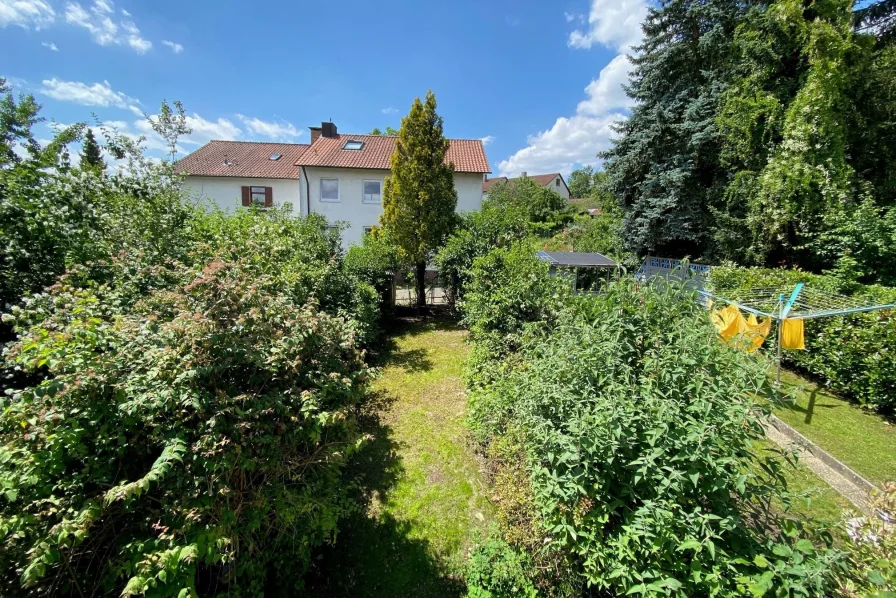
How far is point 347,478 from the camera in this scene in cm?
430

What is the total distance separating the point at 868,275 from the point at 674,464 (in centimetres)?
1199

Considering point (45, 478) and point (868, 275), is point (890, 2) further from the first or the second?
point (45, 478)

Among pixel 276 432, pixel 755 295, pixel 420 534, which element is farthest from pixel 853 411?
pixel 276 432

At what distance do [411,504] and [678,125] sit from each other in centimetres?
1675

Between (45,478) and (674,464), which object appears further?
(674,464)

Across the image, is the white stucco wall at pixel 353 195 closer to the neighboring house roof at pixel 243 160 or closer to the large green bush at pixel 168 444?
the neighboring house roof at pixel 243 160

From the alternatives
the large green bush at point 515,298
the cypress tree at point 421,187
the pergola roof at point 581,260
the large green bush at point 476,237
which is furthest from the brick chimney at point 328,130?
the large green bush at point 515,298

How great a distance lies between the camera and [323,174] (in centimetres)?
1936

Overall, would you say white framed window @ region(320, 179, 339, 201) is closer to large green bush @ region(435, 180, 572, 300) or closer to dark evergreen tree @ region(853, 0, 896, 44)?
large green bush @ region(435, 180, 572, 300)

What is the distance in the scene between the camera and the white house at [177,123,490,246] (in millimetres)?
19422

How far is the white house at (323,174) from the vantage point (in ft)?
63.7

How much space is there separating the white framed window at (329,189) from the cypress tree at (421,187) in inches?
372

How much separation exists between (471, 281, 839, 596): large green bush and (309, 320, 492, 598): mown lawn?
1233 mm

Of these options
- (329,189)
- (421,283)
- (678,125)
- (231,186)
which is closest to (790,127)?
(678,125)
